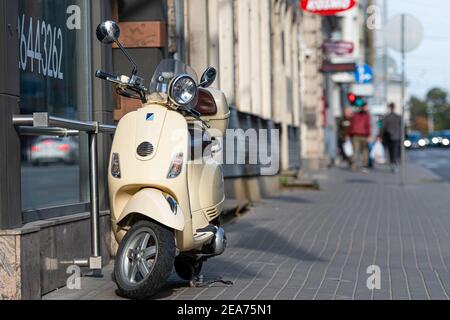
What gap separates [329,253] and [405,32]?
10664 millimetres

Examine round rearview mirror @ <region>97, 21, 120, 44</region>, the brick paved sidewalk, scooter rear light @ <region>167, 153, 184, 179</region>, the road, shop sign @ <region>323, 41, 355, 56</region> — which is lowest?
the road

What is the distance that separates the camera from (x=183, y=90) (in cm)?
668

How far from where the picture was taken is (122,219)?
672 centimetres

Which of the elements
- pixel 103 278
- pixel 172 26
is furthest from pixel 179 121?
pixel 172 26

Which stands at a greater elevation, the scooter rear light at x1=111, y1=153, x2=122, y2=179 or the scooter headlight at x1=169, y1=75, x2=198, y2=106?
the scooter headlight at x1=169, y1=75, x2=198, y2=106

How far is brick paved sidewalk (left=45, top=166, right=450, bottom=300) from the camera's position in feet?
23.3

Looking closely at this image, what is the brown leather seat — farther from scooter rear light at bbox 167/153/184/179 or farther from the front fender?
the front fender

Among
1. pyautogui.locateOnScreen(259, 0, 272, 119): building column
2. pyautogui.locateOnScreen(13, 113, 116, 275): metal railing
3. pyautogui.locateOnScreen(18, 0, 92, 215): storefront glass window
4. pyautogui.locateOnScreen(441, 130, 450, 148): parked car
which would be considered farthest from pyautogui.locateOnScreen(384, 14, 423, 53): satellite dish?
pyautogui.locateOnScreen(441, 130, 450, 148): parked car

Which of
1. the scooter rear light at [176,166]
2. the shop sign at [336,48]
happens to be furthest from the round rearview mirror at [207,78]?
the shop sign at [336,48]

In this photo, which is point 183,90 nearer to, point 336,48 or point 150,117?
point 150,117

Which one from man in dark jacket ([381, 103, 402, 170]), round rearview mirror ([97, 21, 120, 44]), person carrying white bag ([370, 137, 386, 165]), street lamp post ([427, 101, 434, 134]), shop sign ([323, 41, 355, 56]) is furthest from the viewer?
street lamp post ([427, 101, 434, 134])

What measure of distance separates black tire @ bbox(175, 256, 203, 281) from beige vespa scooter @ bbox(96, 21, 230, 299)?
0.38m

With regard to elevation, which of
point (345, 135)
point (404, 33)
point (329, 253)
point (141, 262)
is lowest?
point (329, 253)

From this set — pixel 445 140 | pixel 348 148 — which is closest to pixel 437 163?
pixel 348 148
